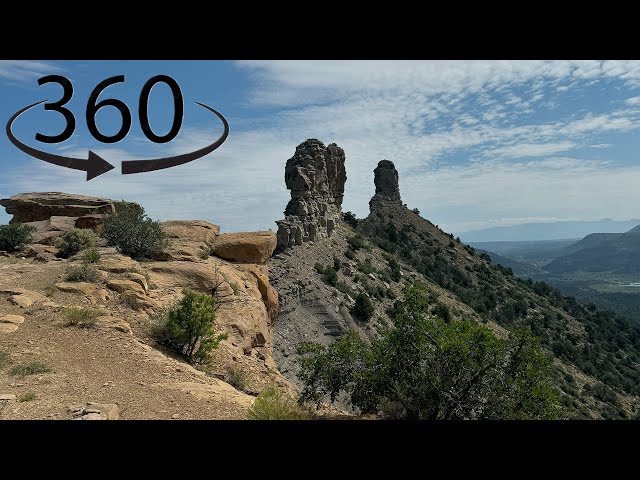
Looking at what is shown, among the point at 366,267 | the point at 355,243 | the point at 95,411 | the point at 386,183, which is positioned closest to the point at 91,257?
the point at 95,411

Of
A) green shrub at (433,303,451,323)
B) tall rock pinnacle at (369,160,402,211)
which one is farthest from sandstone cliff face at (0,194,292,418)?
tall rock pinnacle at (369,160,402,211)

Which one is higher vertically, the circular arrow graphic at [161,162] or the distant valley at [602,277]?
the circular arrow graphic at [161,162]

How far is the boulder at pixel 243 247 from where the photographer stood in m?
14.1

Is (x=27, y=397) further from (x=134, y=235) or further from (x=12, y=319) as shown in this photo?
(x=134, y=235)

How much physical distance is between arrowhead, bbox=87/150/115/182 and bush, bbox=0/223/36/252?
10.2 m

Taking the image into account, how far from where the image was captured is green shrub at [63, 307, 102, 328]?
7828mm

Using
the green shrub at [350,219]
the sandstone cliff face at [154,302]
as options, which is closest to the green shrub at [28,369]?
the sandstone cliff face at [154,302]

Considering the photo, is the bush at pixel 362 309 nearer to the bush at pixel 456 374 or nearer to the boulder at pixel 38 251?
the boulder at pixel 38 251

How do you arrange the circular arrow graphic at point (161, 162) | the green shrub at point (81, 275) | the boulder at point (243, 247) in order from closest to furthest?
the circular arrow graphic at point (161, 162) < the green shrub at point (81, 275) < the boulder at point (243, 247)

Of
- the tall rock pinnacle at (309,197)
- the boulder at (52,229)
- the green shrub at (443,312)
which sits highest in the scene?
the tall rock pinnacle at (309,197)

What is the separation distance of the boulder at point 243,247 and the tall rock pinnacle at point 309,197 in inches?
905

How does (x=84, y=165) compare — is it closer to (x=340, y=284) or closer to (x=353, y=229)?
→ (x=340, y=284)

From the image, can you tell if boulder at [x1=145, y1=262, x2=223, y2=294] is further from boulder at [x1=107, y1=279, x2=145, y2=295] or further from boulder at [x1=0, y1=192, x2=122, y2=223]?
boulder at [x1=0, y1=192, x2=122, y2=223]
